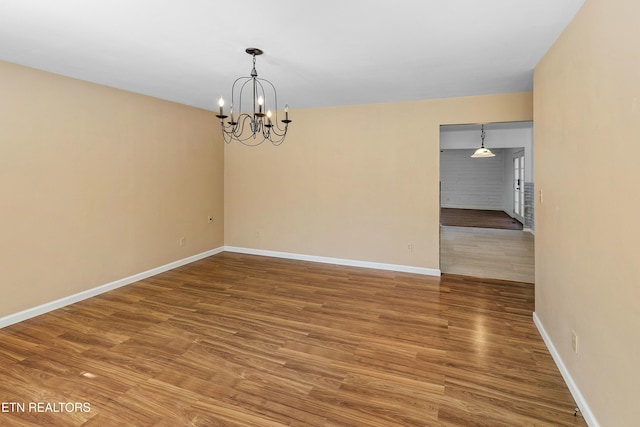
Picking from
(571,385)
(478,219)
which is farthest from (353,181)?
(478,219)

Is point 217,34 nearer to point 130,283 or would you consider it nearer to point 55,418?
point 55,418

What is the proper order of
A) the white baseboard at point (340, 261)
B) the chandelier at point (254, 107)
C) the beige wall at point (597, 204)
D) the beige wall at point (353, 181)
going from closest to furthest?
the beige wall at point (597, 204) < the chandelier at point (254, 107) < the beige wall at point (353, 181) < the white baseboard at point (340, 261)

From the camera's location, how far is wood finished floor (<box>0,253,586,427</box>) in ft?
6.40

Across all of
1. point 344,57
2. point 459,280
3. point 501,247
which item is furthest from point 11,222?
point 501,247

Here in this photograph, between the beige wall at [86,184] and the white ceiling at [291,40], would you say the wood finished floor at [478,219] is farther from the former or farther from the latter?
the beige wall at [86,184]

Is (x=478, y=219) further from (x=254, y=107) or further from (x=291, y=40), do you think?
(x=291, y=40)

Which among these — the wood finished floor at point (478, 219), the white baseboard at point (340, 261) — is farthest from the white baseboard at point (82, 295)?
the wood finished floor at point (478, 219)

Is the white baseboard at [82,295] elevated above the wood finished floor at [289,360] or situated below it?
above

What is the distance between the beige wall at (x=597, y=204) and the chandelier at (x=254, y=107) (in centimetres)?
211

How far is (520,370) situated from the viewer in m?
2.37

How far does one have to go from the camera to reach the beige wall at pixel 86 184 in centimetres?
312

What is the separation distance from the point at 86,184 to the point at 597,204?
4.55m

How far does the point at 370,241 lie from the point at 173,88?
3.35 meters

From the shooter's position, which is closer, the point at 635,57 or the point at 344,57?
the point at 635,57
